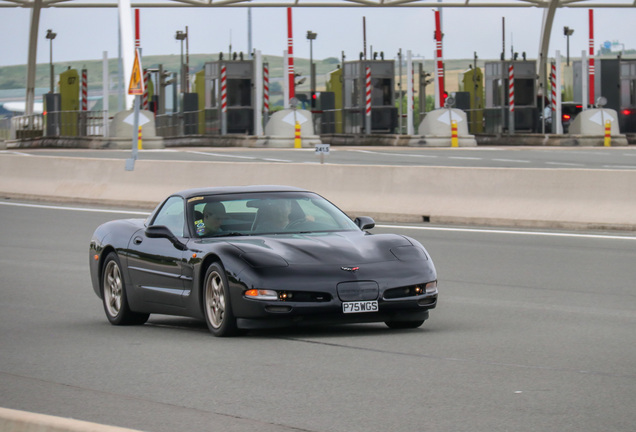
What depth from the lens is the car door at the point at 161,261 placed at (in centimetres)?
1020

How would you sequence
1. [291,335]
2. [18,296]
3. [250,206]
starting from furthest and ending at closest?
[18,296], [250,206], [291,335]

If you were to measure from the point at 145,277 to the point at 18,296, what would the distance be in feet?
9.09

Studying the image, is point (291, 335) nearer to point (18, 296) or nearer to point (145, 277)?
point (145, 277)

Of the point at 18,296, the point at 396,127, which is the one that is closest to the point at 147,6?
the point at 396,127

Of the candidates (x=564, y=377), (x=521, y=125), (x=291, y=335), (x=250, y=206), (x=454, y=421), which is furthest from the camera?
(x=521, y=125)

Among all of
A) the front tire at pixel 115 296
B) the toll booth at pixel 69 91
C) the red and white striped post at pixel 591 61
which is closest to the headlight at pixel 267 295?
the front tire at pixel 115 296

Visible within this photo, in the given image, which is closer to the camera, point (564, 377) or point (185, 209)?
point (564, 377)

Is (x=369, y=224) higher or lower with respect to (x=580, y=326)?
higher

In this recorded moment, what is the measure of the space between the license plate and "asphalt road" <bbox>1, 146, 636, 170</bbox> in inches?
853

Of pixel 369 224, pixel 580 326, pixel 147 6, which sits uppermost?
pixel 147 6

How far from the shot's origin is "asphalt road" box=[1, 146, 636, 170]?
3200cm

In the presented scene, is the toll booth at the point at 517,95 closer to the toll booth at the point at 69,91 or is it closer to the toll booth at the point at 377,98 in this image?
the toll booth at the point at 377,98

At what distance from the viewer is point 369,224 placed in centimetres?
1054

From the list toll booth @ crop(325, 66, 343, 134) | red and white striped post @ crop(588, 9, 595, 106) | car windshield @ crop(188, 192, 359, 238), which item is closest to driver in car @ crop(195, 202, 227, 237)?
car windshield @ crop(188, 192, 359, 238)
